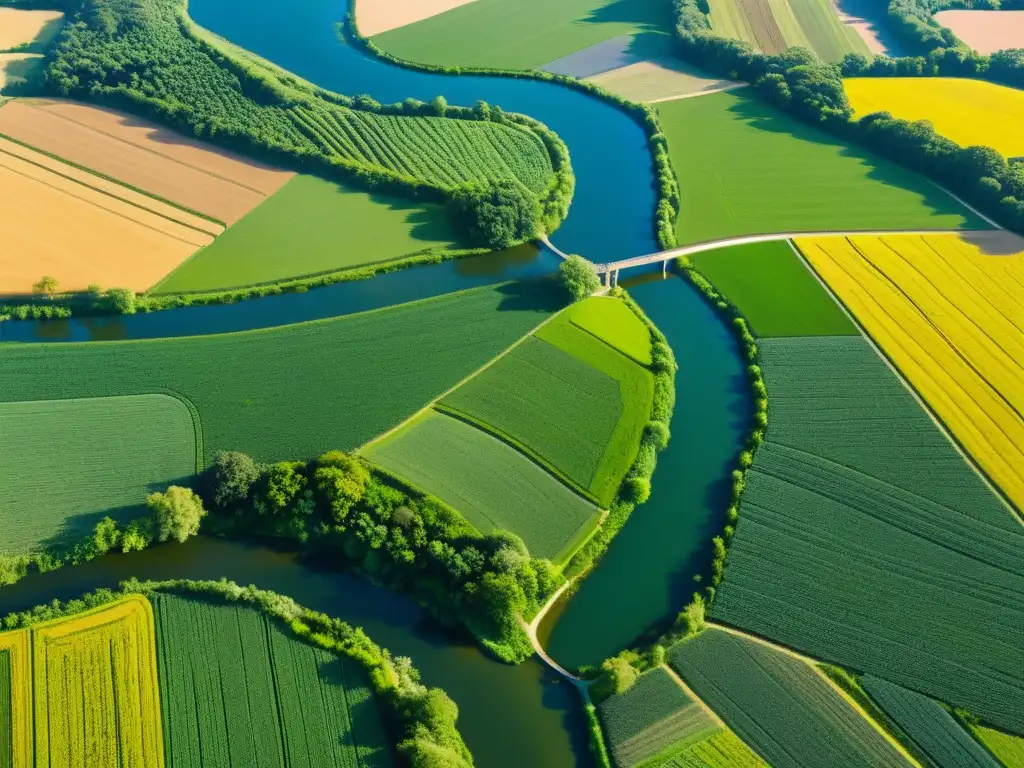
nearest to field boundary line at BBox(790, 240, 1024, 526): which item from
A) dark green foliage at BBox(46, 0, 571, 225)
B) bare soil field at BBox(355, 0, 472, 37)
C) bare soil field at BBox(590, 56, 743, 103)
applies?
dark green foliage at BBox(46, 0, 571, 225)

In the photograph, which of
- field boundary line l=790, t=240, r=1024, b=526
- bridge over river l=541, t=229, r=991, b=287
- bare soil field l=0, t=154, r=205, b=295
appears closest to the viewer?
field boundary line l=790, t=240, r=1024, b=526

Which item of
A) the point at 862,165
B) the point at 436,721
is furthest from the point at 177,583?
the point at 862,165

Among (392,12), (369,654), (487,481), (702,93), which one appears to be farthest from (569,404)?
(392,12)

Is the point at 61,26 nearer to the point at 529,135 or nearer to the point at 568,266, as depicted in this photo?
the point at 529,135

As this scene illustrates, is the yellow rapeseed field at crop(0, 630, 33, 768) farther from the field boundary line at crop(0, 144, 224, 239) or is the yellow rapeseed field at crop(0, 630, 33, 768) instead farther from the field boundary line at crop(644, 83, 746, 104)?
the field boundary line at crop(644, 83, 746, 104)

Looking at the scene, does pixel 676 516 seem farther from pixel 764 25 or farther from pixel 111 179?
pixel 764 25
